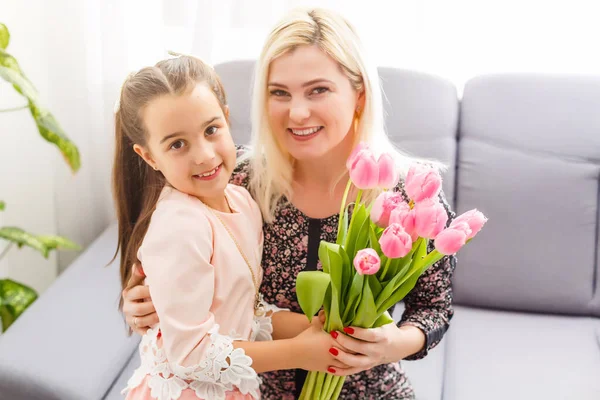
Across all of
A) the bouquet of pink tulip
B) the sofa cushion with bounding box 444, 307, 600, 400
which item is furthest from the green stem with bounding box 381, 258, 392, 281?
the sofa cushion with bounding box 444, 307, 600, 400

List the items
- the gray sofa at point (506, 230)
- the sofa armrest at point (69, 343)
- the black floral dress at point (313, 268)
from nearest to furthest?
1. the black floral dress at point (313, 268)
2. the sofa armrest at point (69, 343)
3. the gray sofa at point (506, 230)

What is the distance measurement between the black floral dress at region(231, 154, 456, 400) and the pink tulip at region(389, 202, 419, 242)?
44 centimetres

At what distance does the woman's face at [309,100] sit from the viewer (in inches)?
43.1

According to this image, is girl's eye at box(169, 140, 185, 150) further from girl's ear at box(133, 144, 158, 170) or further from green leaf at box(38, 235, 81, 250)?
green leaf at box(38, 235, 81, 250)

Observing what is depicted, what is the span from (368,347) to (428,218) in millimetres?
307

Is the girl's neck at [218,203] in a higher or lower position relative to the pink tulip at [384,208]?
lower

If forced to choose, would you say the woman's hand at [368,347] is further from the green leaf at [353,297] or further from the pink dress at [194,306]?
the pink dress at [194,306]

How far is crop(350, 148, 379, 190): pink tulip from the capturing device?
2.55ft

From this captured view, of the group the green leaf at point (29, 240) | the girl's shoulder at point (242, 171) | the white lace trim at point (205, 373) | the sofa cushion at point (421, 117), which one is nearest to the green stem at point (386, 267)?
the white lace trim at point (205, 373)

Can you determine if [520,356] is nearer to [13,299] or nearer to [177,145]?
[177,145]

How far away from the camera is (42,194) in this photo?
86.8 inches

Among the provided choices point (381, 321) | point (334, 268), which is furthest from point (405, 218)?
point (381, 321)

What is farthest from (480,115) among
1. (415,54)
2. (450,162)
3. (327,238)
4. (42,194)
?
(42,194)

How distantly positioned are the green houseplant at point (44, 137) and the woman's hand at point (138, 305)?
0.66 metres
